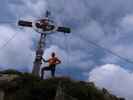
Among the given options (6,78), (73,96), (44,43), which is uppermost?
(44,43)

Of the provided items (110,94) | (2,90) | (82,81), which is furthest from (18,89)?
(110,94)

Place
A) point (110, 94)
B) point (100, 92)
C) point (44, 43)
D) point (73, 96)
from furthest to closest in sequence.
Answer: point (44, 43), point (110, 94), point (100, 92), point (73, 96)

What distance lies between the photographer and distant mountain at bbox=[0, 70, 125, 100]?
23797 mm

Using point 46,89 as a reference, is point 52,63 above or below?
above

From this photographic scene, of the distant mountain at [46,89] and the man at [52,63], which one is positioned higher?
the man at [52,63]

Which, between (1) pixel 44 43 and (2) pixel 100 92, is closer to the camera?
(2) pixel 100 92

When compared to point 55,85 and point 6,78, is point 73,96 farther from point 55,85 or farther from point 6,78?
point 6,78

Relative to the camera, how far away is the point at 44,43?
97.6ft

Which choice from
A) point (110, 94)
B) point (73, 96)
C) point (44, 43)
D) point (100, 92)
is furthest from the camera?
point (44, 43)

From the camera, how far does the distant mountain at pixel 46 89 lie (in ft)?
78.1

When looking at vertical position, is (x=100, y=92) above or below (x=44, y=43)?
below

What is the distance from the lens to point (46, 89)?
24.0 m

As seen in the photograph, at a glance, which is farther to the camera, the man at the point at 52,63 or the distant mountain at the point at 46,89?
the man at the point at 52,63

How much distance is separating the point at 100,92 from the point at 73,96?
2.33 metres
